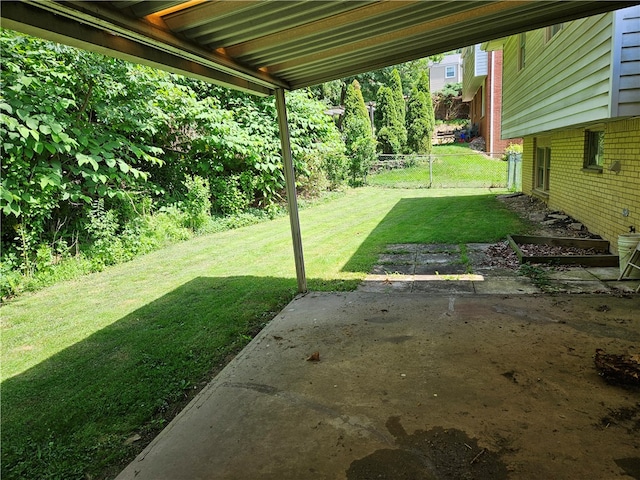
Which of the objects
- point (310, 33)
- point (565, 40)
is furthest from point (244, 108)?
point (310, 33)

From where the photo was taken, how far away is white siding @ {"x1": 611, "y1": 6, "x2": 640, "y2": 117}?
4.78 meters

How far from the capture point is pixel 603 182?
22.2 ft

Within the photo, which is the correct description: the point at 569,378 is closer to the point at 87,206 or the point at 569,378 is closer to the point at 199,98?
the point at 87,206

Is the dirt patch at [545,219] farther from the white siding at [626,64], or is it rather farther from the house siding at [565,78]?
the white siding at [626,64]

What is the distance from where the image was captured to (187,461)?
247 cm

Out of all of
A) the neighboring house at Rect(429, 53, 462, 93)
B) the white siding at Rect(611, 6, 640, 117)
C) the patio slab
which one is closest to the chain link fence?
the white siding at Rect(611, 6, 640, 117)

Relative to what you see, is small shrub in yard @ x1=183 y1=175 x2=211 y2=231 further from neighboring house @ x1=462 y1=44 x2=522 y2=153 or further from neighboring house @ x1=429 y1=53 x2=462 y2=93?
neighboring house @ x1=429 y1=53 x2=462 y2=93

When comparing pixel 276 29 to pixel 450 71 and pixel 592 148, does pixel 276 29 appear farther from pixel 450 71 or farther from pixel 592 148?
pixel 450 71

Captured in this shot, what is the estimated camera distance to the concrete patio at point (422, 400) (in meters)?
2.33

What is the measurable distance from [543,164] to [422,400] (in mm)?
10535

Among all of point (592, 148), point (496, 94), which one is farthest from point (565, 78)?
point (496, 94)

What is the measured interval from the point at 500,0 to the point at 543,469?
9.95ft

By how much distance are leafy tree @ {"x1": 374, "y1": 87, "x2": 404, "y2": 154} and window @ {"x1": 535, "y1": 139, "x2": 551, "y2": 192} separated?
11574 mm

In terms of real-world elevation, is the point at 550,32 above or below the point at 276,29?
above
